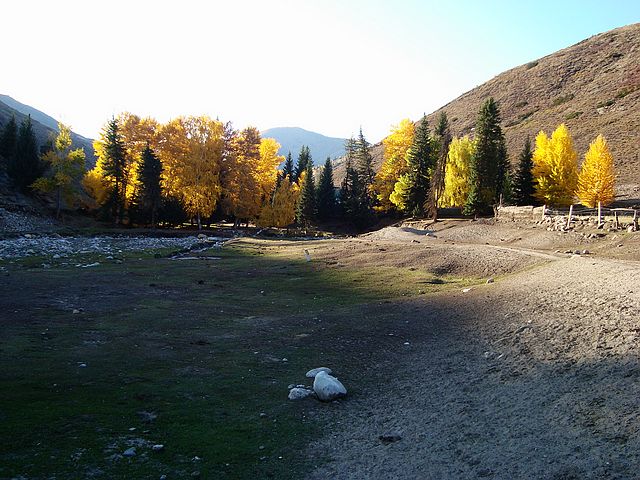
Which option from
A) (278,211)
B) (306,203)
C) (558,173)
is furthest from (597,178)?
(306,203)

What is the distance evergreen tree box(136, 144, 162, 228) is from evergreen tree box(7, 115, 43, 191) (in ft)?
68.6

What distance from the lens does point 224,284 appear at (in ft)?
78.5

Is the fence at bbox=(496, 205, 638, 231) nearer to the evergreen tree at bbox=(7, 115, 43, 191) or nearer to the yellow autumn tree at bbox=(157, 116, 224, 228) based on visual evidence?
the yellow autumn tree at bbox=(157, 116, 224, 228)

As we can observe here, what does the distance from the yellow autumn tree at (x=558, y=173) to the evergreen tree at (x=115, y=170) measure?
54846 mm

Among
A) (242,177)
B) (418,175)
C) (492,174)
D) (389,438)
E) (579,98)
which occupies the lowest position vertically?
(389,438)

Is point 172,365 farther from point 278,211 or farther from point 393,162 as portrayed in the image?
point 393,162

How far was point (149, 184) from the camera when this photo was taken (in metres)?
60.2

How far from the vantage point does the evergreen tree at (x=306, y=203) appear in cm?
7431

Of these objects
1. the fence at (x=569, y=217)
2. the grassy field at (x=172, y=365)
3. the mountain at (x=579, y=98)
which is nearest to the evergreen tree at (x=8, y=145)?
the grassy field at (x=172, y=365)

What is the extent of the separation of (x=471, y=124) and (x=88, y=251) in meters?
117

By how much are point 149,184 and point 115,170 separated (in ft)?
20.9

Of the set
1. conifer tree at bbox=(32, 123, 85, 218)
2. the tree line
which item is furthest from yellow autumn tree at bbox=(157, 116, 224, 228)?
the tree line

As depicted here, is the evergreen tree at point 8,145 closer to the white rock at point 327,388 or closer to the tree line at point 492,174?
the tree line at point 492,174

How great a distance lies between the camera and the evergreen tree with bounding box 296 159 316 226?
74.3 meters
